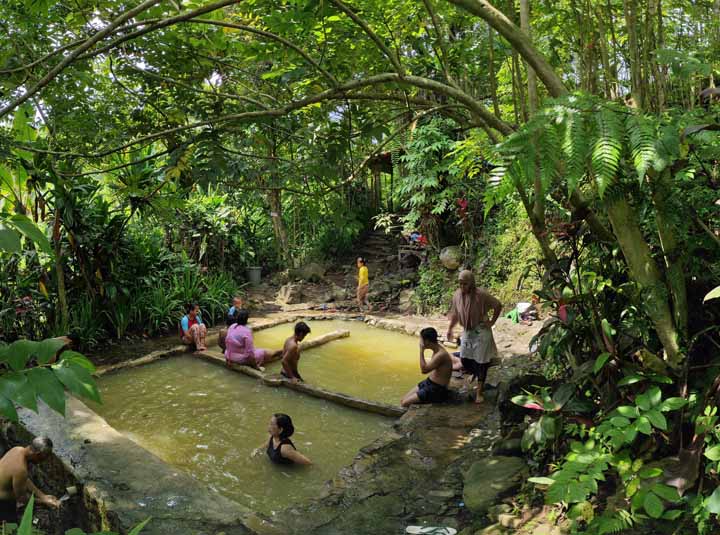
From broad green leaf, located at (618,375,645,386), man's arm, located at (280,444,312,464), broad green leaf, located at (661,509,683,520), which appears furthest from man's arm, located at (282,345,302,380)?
broad green leaf, located at (661,509,683,520)

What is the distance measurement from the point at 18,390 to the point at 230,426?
4.99m

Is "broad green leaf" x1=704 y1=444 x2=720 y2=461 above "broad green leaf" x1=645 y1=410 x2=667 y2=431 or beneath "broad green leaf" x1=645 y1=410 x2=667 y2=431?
beneath

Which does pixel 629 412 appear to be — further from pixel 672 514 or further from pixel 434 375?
pixel 434 375

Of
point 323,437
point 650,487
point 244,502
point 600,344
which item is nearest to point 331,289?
point 323,437

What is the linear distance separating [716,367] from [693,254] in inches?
27.1

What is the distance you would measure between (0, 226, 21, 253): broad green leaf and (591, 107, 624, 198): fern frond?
1741 millimetres

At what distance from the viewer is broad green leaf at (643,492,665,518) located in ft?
8.36

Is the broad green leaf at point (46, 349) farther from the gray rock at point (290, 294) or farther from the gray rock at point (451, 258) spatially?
A: the gray rock at point (290, 294)

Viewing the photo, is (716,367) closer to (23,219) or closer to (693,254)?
(693,254)

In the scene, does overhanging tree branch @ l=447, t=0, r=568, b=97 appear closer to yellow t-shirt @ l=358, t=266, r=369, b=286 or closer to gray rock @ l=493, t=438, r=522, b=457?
Result: gray rock @ l=493, t=438, r=522, b=457

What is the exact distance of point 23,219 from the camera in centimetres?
140

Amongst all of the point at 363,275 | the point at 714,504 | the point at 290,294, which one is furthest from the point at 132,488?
the point at 290,294

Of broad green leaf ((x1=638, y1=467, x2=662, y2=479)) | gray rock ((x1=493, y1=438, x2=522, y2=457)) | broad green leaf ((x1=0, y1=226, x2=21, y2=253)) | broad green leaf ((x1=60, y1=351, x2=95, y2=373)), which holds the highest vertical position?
broad green leaf ((x1=0, y1=226, x2=21, y2=253))

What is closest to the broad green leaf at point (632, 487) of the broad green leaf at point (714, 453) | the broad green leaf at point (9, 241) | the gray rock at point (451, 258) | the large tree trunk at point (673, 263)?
the broad green leaf at point (714, 453)
